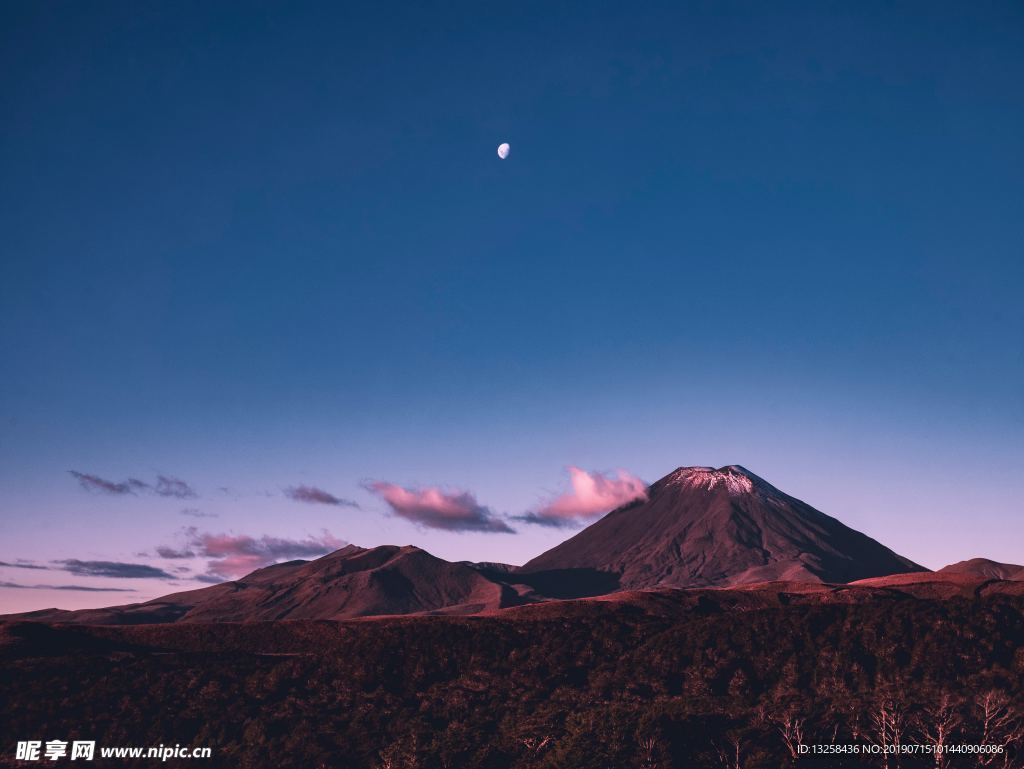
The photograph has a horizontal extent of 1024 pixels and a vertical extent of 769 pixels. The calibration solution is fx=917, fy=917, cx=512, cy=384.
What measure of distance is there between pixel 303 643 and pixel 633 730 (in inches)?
1986

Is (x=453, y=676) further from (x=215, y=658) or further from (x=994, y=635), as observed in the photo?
(x=994, y=635)

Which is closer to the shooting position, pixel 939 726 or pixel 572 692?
pixel 939 726

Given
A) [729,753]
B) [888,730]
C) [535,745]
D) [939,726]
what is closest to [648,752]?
[729,753]

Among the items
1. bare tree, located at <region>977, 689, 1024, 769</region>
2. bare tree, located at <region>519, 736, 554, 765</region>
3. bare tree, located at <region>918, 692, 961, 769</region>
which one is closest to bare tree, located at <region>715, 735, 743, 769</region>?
bare tree, located at <region>519, 736, 554, 765</region>

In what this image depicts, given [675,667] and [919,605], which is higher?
[919,605]

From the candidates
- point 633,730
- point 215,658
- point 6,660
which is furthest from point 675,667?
point 6,660

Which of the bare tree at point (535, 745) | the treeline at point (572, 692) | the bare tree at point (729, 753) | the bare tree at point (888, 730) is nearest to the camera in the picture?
the bare tree at point (888, 730)

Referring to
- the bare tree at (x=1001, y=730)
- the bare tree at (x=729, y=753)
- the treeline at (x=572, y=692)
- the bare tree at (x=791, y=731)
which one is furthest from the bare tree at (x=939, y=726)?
the bare tree at (x=729, y=753)

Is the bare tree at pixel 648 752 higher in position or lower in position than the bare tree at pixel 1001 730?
lower

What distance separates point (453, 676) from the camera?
8362 centimetres

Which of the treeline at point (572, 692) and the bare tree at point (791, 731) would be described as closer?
the bare tree at point (791, 731)

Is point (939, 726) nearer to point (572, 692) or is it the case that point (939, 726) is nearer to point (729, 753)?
point (729, 753)

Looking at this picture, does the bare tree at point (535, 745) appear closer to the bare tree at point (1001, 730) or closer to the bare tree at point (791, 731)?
the bare tree at point (791, 731)

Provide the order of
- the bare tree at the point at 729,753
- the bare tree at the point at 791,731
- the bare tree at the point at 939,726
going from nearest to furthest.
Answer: the bare tree at the point at 939,726
the bare tree at the point at 791,731
the bare tree at the point at 729,753
